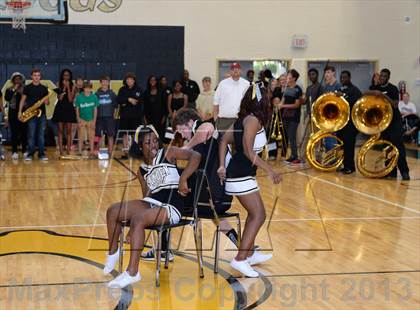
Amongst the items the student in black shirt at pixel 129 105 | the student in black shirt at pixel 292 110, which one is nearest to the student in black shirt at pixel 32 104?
the student in black shirt at pixel 129 105

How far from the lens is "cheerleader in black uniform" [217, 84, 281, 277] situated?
614 centimetres

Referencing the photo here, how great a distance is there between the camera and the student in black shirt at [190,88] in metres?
18.3

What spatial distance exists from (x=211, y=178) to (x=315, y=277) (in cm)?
123

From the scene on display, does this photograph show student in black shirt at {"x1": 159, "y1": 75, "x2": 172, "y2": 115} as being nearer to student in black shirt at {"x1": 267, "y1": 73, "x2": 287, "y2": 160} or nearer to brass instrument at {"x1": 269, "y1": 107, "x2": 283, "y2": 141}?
student in black shirt at {"x1": 267, "y1": 73, "x2": 287, "y2": 160}

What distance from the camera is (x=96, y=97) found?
622 inches

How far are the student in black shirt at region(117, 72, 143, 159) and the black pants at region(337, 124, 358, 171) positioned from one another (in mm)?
4582

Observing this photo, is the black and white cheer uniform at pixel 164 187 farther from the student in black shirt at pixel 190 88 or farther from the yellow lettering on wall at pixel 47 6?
the yellow lettering on wall at pixel 47 6

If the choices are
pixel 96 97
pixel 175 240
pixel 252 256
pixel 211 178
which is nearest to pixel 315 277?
pixel 252 256

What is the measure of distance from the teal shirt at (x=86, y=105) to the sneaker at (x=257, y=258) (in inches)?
380

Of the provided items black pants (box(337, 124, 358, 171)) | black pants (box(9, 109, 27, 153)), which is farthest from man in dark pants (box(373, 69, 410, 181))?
black pants (box(9, 109, 27, 153))

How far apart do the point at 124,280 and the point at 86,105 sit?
1042cm

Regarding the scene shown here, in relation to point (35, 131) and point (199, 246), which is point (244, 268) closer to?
point (199, 246)

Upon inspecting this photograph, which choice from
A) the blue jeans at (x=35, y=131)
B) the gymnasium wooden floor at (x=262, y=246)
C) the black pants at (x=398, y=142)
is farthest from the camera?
the blue jeans at (x=35, y=131)

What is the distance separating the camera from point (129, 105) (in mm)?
15625
